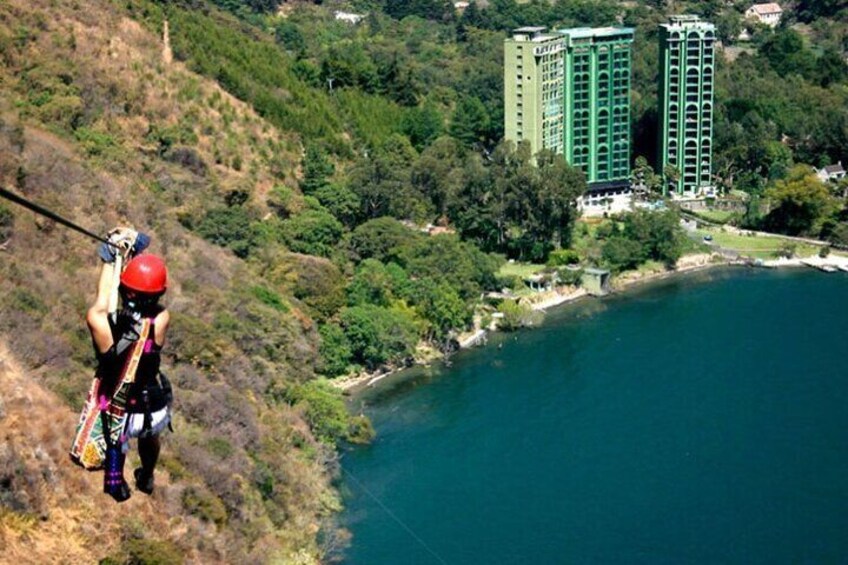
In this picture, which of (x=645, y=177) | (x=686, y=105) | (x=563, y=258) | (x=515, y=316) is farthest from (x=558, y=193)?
(x=686, y=105)

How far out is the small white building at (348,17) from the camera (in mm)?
73438

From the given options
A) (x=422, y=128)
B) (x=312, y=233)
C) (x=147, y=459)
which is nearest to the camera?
(x=147, y=459)

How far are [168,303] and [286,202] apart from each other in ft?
42.5

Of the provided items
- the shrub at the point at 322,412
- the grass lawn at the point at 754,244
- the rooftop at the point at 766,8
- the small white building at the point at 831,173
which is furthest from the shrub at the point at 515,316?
the rooftop at the point at 766,8

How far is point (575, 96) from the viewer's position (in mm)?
48938

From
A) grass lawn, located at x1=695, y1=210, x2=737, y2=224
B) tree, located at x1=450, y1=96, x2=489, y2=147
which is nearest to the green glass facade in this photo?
grass lawn, located at x1=695, y1=210, x2=737, y2=224

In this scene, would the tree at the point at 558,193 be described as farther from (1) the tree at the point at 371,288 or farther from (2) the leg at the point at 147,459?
(2) the leg at the point at 147,459

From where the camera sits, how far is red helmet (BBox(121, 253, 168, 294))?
308 inches

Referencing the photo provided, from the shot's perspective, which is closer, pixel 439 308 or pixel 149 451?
pixel 149 451

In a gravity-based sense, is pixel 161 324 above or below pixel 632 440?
above

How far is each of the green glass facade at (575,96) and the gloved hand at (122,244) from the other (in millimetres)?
39778

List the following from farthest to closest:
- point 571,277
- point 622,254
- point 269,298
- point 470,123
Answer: point 470,123, point 622,254, point 571,277, point 269,298

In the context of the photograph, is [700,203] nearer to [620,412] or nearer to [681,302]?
[681,302]

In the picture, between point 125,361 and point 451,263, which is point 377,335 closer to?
point 451,263
